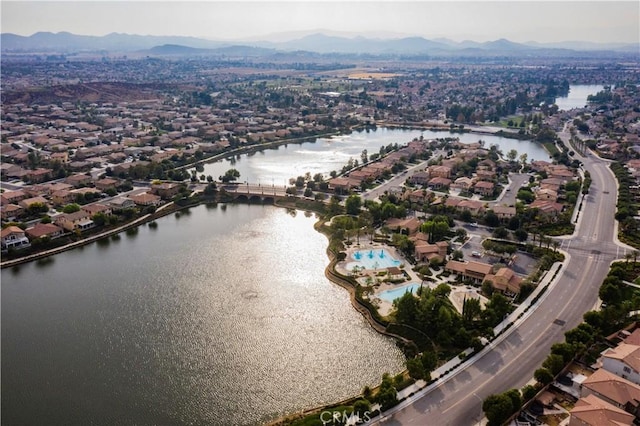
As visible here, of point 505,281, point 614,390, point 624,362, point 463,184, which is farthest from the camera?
point 463,184

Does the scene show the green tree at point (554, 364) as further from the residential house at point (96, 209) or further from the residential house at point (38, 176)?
the residential house at point (38, 176)

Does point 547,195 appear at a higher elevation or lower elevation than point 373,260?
higher

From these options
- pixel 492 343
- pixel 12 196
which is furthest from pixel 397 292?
pixel 12 196

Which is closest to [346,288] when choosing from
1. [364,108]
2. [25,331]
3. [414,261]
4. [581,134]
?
[414,261]

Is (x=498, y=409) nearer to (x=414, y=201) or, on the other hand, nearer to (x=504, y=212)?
(x=504, y=212)

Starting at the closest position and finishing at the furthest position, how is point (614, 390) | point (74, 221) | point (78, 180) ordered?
point (614, 390)
point (74, 221)
point (78, 180)

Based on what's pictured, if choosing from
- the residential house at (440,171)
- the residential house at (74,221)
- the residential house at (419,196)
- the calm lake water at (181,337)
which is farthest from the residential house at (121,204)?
the residential house at (440,171)

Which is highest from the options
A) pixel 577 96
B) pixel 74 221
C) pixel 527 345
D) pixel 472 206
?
pixel 577 96

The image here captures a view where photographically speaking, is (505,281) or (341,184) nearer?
(505,281)
